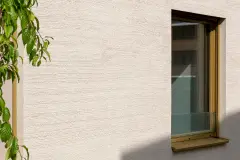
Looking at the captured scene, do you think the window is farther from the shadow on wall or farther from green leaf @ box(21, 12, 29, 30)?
green leaf @ box(21, 12, 29, 30)

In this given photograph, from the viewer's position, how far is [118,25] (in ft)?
16.0

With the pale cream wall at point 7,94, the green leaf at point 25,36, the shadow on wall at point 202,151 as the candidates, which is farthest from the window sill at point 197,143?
the green leaf at point 25,36

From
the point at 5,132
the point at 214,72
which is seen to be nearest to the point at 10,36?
the point at 5,132

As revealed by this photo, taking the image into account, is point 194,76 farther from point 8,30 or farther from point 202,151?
point 8,30

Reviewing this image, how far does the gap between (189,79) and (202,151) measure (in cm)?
88

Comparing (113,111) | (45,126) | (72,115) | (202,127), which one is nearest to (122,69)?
(113,111)

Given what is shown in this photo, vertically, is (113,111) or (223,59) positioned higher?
(223,59)

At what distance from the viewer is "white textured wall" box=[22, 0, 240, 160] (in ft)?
13.8

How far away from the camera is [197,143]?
5.93 m

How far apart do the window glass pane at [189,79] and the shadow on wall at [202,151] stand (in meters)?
0.28

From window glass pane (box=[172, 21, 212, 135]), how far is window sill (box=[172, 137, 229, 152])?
144 millimetres

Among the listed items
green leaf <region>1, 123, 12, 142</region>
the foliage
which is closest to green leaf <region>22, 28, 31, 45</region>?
the foliage

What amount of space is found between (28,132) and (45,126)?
179mm

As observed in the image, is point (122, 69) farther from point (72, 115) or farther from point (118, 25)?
point (72, 115)
